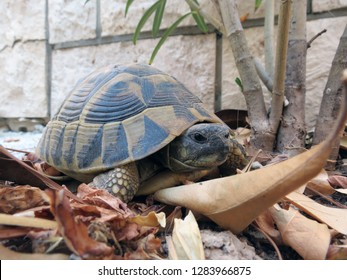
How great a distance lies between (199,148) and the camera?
0.83m

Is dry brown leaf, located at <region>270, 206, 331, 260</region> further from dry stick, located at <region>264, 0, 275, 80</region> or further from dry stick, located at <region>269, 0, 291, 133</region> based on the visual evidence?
dry stick, located at <region>264, 0, 275, 80</region>

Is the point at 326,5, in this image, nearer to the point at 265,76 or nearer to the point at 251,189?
the point at 265,76

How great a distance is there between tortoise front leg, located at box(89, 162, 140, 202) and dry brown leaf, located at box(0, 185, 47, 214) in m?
0.19

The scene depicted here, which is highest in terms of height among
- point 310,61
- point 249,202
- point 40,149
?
point 310,61

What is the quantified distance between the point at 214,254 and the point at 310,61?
110 cm

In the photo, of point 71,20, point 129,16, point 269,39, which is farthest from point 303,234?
point 71,20

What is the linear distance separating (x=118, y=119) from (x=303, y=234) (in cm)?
51

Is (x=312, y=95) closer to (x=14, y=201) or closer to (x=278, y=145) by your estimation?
(x=278, y=145)

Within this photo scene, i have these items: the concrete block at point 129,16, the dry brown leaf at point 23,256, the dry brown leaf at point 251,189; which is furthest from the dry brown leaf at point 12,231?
the concrete block at point 129,16

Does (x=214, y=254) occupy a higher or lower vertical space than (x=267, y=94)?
lower

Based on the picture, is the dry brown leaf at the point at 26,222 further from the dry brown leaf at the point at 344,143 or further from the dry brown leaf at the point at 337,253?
the dry brown leaf at the point at 344,143

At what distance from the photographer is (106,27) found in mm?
1791
